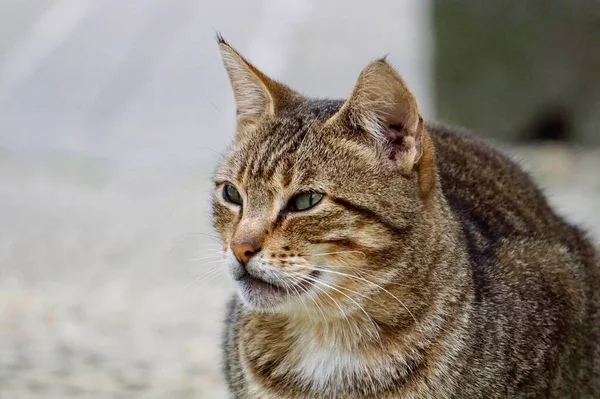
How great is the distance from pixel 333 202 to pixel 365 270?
8.8 inches

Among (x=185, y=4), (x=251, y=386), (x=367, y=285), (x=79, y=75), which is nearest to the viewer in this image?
(x=367, y=285)

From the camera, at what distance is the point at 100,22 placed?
12.7 meters

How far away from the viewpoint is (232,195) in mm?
3363

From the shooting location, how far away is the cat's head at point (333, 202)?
10.2 ft

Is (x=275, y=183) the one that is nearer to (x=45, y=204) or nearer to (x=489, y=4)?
(x=45, y=204)

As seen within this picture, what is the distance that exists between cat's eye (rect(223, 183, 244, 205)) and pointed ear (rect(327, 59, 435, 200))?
0.37 metres

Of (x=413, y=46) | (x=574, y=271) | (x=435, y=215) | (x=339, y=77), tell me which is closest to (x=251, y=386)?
(x=435, y=215)

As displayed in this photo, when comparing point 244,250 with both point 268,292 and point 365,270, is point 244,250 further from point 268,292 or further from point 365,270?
point 365,270

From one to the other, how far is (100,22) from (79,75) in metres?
1.68

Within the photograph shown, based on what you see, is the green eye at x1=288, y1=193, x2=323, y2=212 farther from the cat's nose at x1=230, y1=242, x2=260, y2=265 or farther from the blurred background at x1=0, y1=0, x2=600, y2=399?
the blurred background at x1=0, y1=0, x2=600, y2=399

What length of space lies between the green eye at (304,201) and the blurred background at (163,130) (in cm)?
49

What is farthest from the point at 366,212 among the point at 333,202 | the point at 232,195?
the point at 232,195

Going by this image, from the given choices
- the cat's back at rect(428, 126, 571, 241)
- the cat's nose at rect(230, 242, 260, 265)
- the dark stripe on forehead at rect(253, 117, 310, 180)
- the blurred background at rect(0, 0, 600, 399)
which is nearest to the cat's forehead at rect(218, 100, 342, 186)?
the dark stripe on forehead at rect(253, 117, 310, 180)

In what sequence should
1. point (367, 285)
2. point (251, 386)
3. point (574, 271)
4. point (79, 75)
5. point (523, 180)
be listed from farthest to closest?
1. point (79, 75)
2. point (523, 180)
3. point (574, 271)
4. point (251, 386)
5. point (367, 285)
